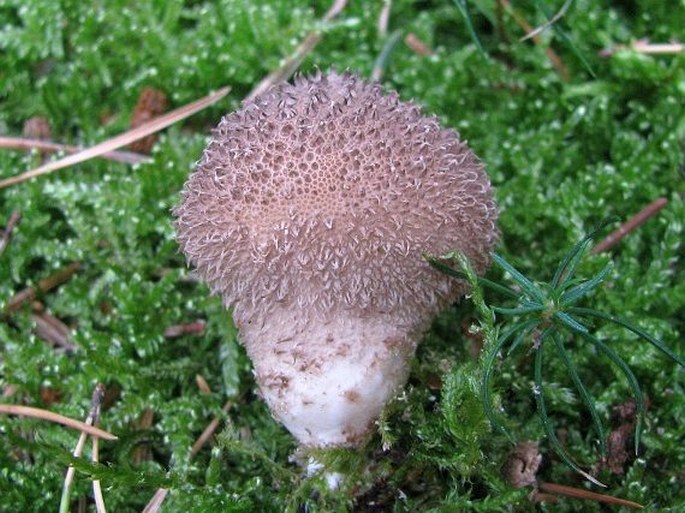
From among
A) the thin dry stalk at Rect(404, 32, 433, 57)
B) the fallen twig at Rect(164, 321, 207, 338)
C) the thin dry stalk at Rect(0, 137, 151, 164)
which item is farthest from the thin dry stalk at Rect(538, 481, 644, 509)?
the thin dry stalk at Rect(0, 137, 151, 164)

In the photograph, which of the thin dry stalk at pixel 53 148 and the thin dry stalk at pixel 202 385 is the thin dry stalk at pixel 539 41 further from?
the thin dry stalk at pixel 202 385

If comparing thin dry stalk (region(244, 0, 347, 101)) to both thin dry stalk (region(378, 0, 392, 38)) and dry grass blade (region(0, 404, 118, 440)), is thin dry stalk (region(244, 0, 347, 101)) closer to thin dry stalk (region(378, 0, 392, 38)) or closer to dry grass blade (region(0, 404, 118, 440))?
thin dry stalk (region(378, 0, 392, 38))

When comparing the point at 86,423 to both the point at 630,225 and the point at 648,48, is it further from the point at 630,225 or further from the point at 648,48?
the point at 648,48

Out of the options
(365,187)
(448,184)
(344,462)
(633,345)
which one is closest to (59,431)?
(344,462)

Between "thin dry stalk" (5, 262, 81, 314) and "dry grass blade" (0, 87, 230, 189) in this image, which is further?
"dry grass blade" (0, 87, 230, 189)

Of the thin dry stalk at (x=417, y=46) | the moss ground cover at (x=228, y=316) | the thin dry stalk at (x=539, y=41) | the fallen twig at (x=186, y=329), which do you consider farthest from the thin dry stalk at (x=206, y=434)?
the thin dry stalk at (x=539, y=41)

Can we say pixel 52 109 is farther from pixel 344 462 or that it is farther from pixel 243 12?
pixel 344 462
